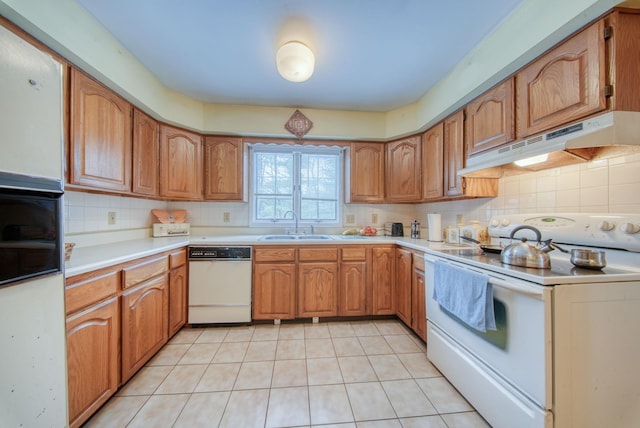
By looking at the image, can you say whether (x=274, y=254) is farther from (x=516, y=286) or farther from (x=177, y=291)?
(x=516, y=286)

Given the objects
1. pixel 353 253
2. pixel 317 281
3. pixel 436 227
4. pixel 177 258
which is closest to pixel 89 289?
pixel 177 258

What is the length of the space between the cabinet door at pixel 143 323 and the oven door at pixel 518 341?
2.09 m

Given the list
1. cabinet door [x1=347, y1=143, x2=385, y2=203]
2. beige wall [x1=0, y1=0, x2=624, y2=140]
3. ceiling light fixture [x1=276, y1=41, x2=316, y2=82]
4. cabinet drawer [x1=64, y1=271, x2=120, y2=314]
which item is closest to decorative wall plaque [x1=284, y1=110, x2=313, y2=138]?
beige wall [x1=0, y1=0, x2=624, y2=140]

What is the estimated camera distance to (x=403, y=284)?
235 cm

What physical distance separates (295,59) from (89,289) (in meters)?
1.86

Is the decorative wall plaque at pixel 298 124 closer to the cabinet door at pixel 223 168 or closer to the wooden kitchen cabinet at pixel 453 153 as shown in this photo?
the cabinet door at pixel 223 168

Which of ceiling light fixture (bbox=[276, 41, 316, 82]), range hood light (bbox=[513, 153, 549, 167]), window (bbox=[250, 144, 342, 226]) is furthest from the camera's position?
window (bbox=[250, 144, 342, 226])

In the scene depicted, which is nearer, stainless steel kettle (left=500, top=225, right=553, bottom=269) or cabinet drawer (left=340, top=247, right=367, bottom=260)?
stainless steel kettle (left=500, top=225, right=553, bottom=269)

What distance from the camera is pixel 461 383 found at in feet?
4.75

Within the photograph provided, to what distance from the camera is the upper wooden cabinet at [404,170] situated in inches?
103

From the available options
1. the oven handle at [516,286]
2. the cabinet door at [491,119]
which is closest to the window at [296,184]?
the cabinet door at [491,119]

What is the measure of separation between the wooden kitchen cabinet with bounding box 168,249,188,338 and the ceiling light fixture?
1.78m

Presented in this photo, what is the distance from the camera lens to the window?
3004mm

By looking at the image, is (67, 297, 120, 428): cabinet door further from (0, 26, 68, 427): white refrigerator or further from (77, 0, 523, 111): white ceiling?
(77, 0, 523, 111): white ceiling
